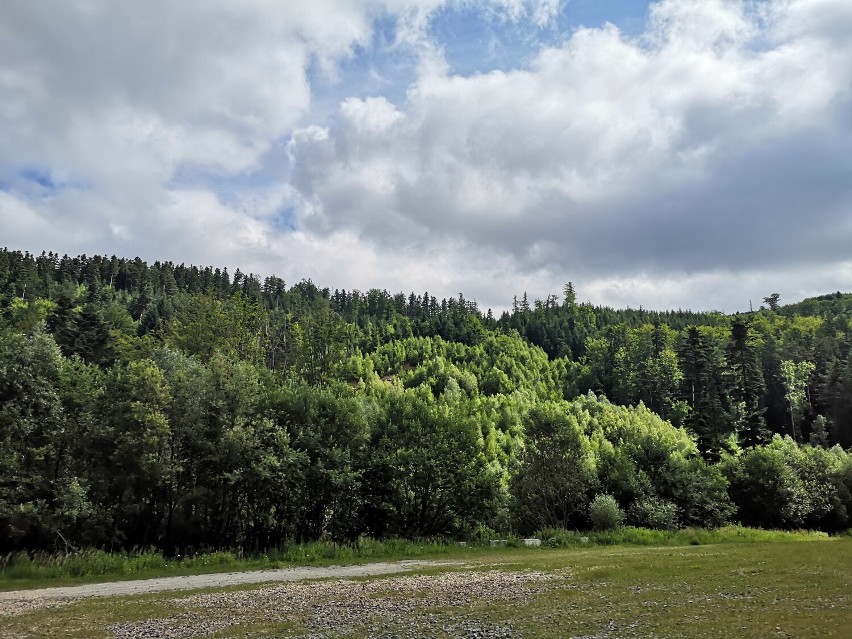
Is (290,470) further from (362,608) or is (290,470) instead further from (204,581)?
(362,608)

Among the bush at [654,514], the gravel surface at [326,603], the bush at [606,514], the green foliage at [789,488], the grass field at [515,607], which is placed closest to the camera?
the grass field at [515,607]

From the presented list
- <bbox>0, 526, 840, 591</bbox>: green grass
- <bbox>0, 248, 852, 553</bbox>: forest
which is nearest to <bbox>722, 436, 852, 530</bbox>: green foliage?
<bbox>0, 248, 852, 553</bbox>: forest

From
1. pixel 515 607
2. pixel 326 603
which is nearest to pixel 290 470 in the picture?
pixel 326 603

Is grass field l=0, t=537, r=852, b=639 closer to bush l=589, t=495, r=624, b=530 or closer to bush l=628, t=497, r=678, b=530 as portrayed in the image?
bush l=589, t=495, r=624, b=530

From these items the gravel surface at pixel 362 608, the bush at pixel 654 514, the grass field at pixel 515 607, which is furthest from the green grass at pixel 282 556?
the gravel surface at pixel 362 608

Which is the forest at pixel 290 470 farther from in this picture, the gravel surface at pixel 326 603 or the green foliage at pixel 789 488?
the gravel surface at pixel 326 603

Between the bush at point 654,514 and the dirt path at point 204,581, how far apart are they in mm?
23344

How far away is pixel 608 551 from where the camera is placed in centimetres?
3556

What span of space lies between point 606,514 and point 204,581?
31155 millimetres

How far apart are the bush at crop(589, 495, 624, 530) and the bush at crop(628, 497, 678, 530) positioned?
2.47 metres

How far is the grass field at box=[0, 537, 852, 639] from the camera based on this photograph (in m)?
15.1

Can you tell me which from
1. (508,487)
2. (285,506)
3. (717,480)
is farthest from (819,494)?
(285,506)

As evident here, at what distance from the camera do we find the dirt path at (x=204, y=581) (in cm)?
2314

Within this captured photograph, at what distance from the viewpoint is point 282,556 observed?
115 feet
